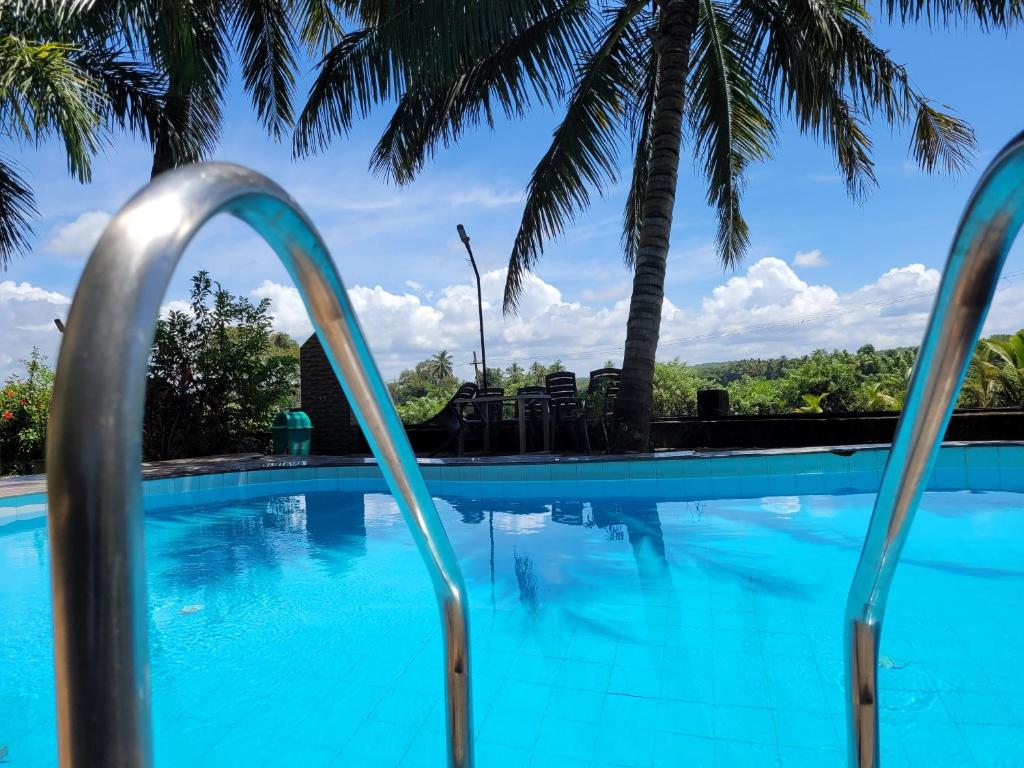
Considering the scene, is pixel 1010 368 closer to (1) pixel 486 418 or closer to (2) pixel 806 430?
(2) pixel 806 430

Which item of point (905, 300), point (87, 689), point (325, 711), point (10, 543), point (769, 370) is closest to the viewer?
point (87, 689)

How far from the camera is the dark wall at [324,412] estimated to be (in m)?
12.1

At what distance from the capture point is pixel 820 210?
27797 mm

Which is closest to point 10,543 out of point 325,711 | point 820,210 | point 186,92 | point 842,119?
point 325,711

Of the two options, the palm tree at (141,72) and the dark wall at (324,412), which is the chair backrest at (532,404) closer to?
the dark wall at (324,412)

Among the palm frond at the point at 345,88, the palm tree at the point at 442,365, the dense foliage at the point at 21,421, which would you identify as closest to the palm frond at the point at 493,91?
the palm frond at the point at 345,88

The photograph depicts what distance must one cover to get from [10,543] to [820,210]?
27820 millimetres

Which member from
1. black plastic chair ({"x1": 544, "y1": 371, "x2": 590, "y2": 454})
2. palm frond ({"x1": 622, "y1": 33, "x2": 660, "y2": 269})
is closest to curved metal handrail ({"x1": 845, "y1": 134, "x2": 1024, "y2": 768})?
black plastic chair ({"x1": 544, "y1": 371, "x2": 590, "y2": 454})

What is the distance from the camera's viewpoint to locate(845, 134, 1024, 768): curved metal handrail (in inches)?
30.0

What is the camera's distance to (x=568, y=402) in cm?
1066

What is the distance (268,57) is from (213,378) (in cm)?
505

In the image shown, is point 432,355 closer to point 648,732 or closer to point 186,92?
point 186,92

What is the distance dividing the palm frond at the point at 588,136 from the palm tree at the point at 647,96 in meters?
0.02

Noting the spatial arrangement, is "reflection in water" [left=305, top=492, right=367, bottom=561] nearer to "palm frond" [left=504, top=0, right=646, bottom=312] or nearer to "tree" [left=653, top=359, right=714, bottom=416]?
"palm frond" [left=504, top=0, right=646, bottom=312]
